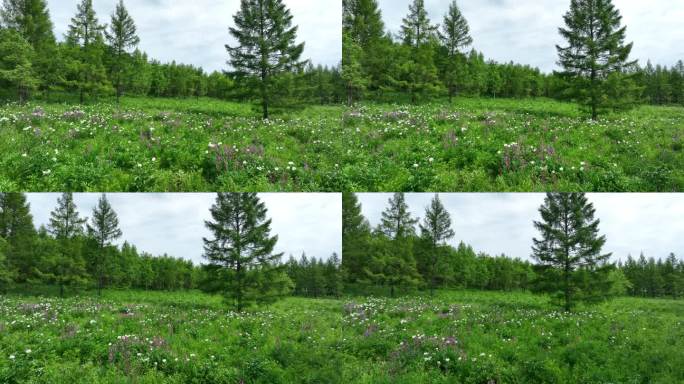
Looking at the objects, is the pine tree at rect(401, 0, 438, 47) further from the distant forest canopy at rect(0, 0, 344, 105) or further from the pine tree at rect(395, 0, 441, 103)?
the distant forest canopy at rect(0, 0, 344, 105)

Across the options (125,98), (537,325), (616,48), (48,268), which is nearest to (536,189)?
(537,325)

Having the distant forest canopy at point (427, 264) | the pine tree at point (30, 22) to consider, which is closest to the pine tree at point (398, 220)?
the distant forest canopy at point (427, 264)

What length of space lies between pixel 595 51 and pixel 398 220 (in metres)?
14.4

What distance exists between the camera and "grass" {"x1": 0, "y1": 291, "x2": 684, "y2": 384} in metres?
7.42

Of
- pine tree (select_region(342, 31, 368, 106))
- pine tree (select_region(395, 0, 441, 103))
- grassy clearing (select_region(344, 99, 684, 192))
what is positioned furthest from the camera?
pine tree (select_region(395, 0, 441, 103))

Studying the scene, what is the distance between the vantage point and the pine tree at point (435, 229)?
1024 centimetres

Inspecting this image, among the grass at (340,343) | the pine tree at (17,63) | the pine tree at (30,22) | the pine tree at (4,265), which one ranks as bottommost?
the grass at (340,343)

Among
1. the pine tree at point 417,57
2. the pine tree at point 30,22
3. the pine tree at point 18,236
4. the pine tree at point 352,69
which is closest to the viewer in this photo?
the pine tree at point 18,236

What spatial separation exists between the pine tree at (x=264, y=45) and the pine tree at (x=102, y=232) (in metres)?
6.52

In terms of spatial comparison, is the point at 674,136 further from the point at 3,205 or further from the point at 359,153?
the point at 3,205

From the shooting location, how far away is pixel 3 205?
10305 mm

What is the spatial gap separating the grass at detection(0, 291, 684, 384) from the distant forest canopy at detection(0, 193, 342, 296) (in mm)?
916

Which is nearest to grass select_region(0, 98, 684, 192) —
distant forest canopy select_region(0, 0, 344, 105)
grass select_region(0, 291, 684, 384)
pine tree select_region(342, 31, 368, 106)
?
pine tree select_region(342, 31, 368, 106)

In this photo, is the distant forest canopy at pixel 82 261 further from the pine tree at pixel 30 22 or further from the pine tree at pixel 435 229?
the pine tree at pixel 30 22
